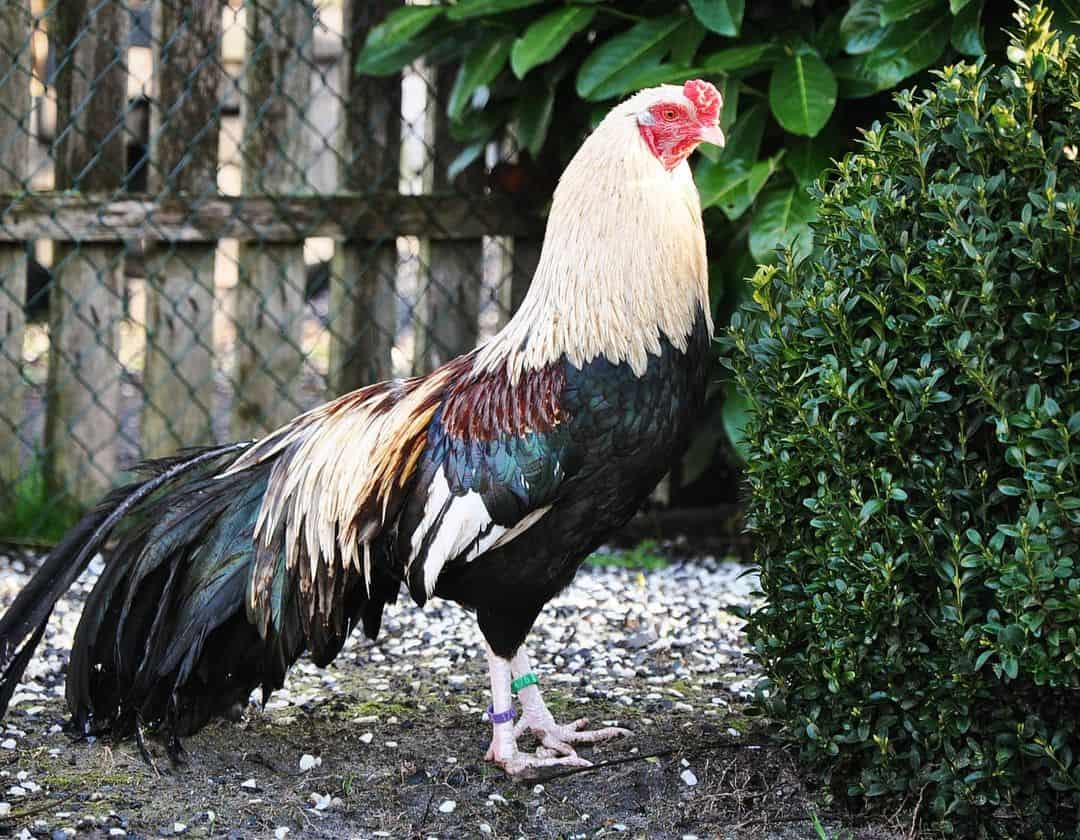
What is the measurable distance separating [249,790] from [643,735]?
3.74 ft

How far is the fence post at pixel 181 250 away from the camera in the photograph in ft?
19.4

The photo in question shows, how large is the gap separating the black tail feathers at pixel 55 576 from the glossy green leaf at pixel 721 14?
2.56m

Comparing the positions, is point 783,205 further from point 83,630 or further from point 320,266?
point 320,266

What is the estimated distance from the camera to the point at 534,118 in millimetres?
5957

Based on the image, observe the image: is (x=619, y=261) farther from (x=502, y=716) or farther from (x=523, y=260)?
(x=523, y=260)

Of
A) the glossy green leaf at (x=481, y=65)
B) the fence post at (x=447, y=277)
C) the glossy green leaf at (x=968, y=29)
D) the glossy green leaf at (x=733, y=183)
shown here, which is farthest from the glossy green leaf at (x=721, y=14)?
the fence post at (x=447, y=277)

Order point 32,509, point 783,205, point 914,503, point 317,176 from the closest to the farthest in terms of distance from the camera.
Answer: point 914,503
point 783,205
point 32,509
point 317,176

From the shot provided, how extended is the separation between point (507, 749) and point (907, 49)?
283 cm

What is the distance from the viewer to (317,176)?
21.9ft

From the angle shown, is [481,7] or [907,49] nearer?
[907,49]

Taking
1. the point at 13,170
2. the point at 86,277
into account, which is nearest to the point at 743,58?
the point at 86,277

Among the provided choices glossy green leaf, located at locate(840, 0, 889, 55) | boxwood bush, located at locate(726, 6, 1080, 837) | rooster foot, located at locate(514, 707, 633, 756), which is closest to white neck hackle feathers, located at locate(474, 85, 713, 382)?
boxwood bush, located at locate(726, 6, 1080, 837)

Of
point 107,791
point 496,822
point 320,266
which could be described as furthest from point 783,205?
point 320,266

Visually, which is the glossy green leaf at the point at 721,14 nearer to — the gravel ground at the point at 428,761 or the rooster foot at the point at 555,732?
the gravel ground at the point at 428,761
